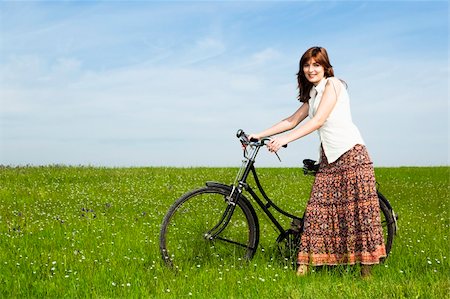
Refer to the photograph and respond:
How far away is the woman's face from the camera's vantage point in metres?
7.32

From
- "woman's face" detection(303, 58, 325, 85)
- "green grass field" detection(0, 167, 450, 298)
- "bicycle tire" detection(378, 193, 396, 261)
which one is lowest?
"green grass field" detection(0, 167, 450, 298)

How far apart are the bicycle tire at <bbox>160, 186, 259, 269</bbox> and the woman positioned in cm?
73

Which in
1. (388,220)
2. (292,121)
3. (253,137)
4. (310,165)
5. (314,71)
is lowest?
(388,220)

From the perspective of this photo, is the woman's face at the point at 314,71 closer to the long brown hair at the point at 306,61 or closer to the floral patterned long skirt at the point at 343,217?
the long brown hair at the point at 306,61

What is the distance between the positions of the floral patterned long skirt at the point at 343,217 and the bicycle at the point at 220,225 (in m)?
0.28

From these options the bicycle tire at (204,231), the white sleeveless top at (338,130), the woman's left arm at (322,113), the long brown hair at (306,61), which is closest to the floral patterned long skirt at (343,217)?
the white sleeveless top at (338,130)

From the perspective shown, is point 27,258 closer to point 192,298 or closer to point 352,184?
point 192,298

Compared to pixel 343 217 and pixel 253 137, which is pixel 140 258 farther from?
pixel 343 217

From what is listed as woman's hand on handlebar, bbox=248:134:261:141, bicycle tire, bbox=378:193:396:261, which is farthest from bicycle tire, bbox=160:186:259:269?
bicycle tire, bbox=378:193:396:261

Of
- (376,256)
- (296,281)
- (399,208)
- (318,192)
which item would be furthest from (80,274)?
(399,208)

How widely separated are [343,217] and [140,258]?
9.36 feet

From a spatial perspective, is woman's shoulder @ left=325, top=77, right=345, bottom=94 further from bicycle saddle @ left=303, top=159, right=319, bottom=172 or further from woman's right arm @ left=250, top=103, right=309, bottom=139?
bicycle saddle @ left=303, top=159, right=319, bottom=172

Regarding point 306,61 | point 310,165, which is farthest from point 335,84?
point 310,165

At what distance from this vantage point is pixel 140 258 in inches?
325
